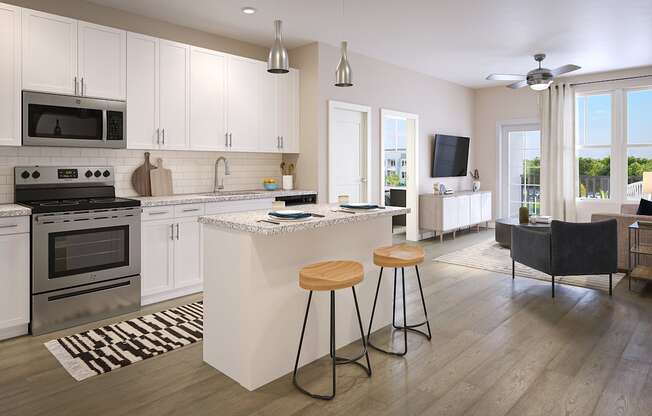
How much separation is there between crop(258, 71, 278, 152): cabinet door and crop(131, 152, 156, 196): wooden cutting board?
1341mm

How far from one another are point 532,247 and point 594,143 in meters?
4.45

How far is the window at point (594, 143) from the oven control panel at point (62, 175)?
7709 mm

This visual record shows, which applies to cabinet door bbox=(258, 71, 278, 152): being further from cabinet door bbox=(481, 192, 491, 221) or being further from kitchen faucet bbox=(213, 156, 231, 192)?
cabinet door bbox=(481, 192, 491, 221)

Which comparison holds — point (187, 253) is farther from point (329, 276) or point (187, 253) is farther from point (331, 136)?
point (331, 136)

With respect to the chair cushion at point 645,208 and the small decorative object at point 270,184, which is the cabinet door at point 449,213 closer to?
the chair cushion at point 645,208

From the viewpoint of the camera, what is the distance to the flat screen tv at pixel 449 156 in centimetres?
823

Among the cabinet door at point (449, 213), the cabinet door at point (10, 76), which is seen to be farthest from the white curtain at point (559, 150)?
the cabinet door at point (10, 76)

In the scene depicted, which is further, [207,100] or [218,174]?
[218,174]

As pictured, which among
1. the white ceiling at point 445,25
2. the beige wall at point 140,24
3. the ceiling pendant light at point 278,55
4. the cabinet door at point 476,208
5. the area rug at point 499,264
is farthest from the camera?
the cabinet door at point 476,208

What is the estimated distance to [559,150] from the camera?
8086 millimetres

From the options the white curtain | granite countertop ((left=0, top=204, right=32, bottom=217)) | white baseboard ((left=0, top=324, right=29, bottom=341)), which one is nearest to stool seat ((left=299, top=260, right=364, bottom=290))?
granite countertop ((left=0, top=204, right=32, bottom=217))

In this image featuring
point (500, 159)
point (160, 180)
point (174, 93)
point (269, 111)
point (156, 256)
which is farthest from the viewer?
point (500, 159)

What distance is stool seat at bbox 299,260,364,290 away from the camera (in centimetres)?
247

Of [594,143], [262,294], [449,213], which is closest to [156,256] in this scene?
[262,294]
